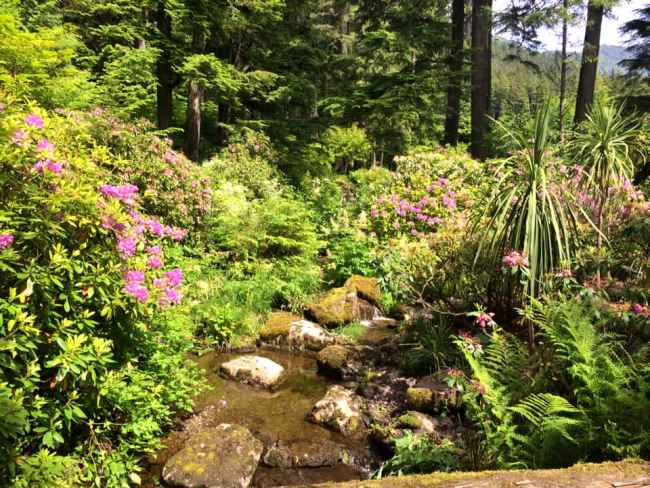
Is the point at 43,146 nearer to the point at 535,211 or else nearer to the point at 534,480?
the point at 534,480

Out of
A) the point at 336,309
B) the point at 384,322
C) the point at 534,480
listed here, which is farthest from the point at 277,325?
the point at 534,480

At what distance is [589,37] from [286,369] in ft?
41.5

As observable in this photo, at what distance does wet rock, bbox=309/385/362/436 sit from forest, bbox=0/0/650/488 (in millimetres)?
22

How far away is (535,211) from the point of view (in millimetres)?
3840

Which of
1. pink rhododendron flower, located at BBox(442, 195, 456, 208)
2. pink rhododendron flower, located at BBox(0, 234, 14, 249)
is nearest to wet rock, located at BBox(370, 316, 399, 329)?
pink rhododendron flower, located at BBox(442, 195, 456, 208)

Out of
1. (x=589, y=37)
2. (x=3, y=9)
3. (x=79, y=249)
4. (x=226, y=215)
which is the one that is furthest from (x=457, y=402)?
(x=589, y=37)

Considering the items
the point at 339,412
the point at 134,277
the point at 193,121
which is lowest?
the point at 339,412

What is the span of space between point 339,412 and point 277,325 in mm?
2238

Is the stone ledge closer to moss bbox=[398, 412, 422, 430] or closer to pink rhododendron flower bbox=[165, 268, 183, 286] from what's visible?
pink rhododendron flower bbox=[165, 268, 183, 286]

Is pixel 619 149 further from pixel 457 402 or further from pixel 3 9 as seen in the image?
pixel 3 9

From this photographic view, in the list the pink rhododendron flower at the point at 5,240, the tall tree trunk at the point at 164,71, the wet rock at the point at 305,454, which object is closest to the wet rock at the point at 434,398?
the wet rock at the point at 305,454

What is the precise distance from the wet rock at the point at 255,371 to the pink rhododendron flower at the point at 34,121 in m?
3.51

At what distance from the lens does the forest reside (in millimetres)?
2621

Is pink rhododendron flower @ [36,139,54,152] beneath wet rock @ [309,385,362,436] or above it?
above
